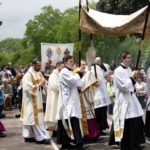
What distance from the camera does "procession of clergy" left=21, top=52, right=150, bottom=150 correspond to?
10.6 meters

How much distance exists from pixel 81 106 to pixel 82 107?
0.04 metres

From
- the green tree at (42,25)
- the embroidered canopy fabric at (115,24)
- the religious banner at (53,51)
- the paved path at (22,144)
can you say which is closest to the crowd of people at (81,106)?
the paved path at (22,144)

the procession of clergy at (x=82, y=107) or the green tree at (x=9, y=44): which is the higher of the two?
the procession of clergy at (x=82, y=107)

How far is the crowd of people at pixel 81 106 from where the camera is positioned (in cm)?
1056

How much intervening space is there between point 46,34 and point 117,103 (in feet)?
255

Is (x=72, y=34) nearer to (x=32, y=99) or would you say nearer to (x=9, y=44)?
(x=32, y=99)

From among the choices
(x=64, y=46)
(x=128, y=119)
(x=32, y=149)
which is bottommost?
Result: (x=32, y=149)

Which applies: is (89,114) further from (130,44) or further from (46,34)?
(46,34)

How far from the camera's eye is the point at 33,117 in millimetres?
12359

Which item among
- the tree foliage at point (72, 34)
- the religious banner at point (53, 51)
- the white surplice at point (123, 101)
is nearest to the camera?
the white surplice at point (123, 101)

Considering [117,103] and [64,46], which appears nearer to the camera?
[117,103]

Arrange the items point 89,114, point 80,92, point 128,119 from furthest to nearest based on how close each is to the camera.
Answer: point 89,114
point 80,92
point 128,119

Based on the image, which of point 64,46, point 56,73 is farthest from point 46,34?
point 56,73

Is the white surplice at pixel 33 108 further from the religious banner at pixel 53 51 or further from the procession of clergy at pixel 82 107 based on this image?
the religious banner at pixel 53 51
